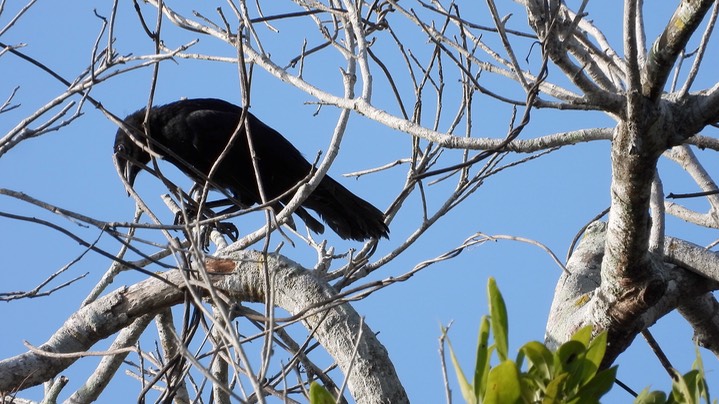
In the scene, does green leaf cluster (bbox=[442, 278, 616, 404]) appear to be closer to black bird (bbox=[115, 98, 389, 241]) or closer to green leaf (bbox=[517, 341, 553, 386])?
green leaf (bbox=[517, 341, 553, 386])

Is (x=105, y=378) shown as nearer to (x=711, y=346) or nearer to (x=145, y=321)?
(x=145, y=321)

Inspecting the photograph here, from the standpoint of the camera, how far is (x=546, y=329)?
2502mm

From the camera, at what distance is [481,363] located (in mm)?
1629

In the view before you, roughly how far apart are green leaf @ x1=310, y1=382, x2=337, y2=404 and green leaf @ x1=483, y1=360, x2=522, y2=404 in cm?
31

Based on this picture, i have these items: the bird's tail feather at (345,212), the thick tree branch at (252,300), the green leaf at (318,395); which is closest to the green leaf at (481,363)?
the green leaf at (318,395)

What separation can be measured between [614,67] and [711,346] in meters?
1.12

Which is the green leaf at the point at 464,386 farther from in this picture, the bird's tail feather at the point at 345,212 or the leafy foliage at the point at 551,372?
the bird's tail feather at the point at 345,212

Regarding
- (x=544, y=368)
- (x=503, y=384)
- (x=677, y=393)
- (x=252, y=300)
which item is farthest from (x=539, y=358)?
(x=252, y=300)

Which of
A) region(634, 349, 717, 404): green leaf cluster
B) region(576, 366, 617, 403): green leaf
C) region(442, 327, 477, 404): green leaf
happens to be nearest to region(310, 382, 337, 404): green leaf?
region(442, 327, 477, 404): green leaf

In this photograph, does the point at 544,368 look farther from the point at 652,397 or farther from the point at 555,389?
the point at 652,397

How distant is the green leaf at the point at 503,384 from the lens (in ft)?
4.99

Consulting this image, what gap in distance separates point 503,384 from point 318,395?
1.20 ft

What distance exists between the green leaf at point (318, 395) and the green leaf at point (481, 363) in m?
0.29

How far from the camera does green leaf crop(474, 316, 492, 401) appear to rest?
1622 millimetres
